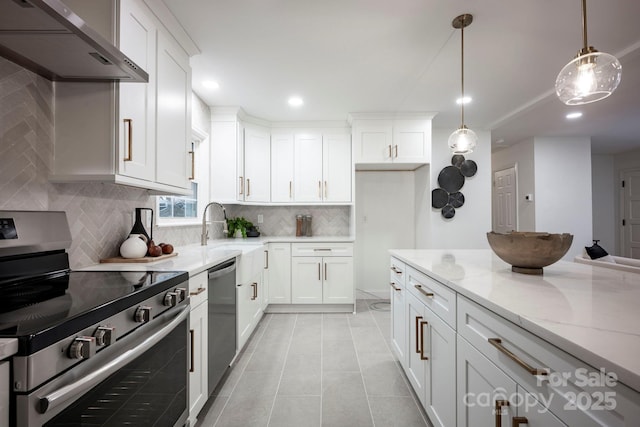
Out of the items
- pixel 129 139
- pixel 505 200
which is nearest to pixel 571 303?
pixel 129 139

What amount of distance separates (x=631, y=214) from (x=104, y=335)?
8732mm

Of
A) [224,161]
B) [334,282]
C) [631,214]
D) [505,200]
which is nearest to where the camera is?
[224,161]

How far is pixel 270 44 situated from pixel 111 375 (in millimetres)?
2248

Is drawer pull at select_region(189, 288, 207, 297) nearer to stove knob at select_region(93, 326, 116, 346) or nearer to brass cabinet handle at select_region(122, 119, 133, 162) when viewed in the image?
stove knob at select_region(93, 326, 116, 346)

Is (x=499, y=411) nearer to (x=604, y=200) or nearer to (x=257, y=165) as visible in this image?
(x=257, y=165)

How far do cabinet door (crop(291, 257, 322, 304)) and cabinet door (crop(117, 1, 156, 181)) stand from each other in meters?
2.14

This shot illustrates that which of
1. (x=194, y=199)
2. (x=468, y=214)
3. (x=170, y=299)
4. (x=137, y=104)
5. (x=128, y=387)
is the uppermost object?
(x=137, y=104)

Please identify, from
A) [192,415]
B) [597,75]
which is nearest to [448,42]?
[597,75]

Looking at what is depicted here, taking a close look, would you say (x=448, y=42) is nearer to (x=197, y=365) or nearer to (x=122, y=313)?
(x=122, y=313)

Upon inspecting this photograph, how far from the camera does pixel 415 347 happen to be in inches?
68.6

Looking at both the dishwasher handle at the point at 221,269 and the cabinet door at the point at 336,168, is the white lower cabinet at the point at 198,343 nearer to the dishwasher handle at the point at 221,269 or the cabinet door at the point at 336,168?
the dishwasher handle at the point at 221,269

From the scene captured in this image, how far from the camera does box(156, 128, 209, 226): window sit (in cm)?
262

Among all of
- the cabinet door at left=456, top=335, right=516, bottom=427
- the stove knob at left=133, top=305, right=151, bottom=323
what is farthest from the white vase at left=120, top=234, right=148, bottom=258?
the cabinet door at left=456, top=335, right=516, bottom=427

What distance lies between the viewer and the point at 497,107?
3428 millimetres
